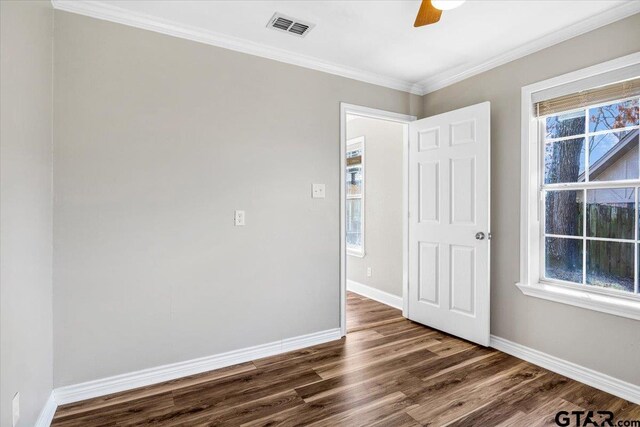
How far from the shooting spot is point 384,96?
346cm

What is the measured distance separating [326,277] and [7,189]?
2279mm

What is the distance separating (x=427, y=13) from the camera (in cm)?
187

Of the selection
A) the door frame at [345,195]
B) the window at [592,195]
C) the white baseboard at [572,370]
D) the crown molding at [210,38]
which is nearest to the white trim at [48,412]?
the door frame at [345,195]

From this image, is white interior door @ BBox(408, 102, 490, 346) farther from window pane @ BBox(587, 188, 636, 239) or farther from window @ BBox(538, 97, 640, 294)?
window pane @ BBox(587, 188, 636, 239)

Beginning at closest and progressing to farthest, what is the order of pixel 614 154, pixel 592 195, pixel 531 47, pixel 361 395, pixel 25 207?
1. pixel 25 207
2. pixel 361 395
3. pixel 614 154
4. pixel 592 195
5. pixel 531 47

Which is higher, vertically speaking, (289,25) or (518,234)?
(289,25)

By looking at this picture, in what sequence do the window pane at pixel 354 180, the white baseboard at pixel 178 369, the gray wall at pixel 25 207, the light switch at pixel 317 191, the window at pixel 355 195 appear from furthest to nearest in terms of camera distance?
1. the window pane at pixel 354 180
2. the window at pixel 355 195
3. the light switch at pixel 317 191
4. the white baseboard at pixel 178 369
5. the gray wall at pixel 25 207

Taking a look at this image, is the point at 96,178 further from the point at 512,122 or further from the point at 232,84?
the point at 512,122

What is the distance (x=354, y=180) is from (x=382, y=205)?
86 centimetres

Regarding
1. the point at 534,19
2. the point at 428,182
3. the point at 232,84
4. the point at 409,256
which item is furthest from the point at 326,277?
the point at 534,19

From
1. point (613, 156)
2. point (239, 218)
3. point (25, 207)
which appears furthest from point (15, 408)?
point (613, 156)

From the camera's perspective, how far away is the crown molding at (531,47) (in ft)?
7.21

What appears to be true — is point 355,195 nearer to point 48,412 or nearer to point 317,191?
point 317,191

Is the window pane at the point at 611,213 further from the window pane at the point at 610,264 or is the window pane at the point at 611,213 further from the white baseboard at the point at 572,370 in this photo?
the white baseboard at the point at 572,370
